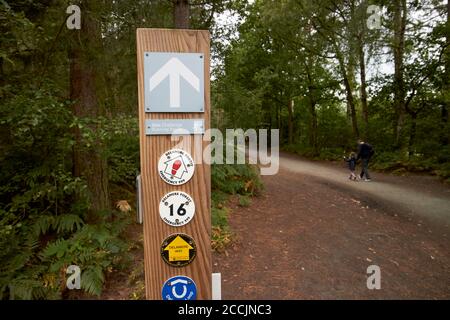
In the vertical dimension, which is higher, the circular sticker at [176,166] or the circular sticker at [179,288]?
the circular sticker at [176,166]

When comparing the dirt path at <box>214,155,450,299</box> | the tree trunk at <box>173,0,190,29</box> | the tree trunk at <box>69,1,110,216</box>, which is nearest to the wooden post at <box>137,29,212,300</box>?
the dirt path at <box>214,155,450,299</box>

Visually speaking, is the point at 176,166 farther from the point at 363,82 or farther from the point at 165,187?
the point at 363,82

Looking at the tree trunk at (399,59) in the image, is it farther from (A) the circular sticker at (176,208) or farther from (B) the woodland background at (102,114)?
(A) the circular sticker at (176,208)

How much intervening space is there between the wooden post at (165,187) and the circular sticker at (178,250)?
0.08 feet

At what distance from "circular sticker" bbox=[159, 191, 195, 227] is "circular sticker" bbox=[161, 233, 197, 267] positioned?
0.09m

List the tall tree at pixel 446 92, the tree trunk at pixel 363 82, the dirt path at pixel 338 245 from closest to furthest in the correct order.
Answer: the dirt path at pixel 338 245
the tall tree at pixel 446 92
the tree trunk at pixel 363 82

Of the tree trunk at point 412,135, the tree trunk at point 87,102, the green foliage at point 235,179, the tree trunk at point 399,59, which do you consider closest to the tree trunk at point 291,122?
the tree trunk at point 399,59

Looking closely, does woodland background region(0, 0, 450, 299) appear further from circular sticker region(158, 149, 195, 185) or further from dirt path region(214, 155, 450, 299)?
circular sticker region(158, 149, 195, 185)

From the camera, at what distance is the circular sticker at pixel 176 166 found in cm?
175

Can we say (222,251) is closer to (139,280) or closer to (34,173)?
(139,280)

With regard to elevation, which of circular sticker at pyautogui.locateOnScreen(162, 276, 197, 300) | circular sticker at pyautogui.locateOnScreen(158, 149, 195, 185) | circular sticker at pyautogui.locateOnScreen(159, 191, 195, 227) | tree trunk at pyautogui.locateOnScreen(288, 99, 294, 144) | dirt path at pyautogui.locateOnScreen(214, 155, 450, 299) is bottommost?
dirt path at pyautogui.locateOnScreen(214, 155, 450, 299)

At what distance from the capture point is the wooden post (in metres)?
1.75
